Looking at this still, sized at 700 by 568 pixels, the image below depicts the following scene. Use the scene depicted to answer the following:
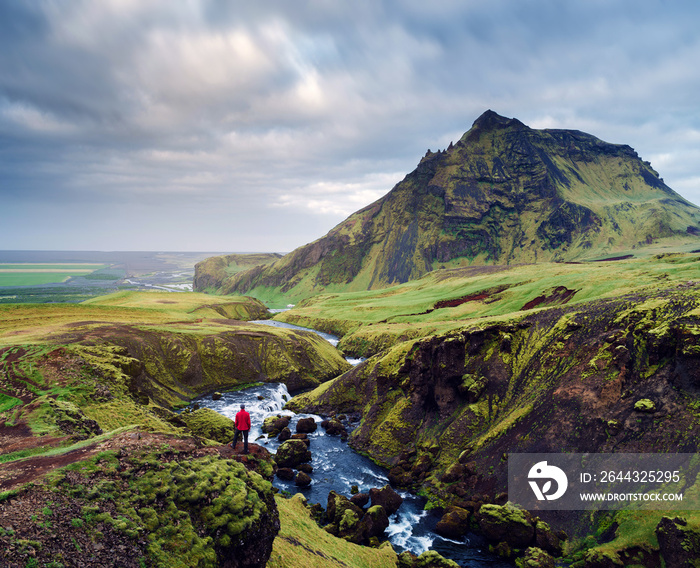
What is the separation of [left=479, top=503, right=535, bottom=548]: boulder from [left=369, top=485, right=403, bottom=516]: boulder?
8058 mm

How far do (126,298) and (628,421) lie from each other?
6903 inches

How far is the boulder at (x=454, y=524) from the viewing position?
32.1 m

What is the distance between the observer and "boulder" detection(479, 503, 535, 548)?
29.6m

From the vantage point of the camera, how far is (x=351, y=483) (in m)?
41.0

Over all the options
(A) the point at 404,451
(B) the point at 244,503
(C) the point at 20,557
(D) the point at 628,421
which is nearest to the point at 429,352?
(A) the point at 404,451

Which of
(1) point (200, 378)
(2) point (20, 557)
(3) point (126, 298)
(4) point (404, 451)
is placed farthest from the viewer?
(3) point (126, 298)

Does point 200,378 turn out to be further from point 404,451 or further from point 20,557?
point 20,557

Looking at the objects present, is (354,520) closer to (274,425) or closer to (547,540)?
(547,540)

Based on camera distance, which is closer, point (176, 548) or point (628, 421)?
point (176, 548)

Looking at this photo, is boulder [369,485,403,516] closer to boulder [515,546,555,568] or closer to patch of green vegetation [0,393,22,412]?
boulder [515,546,555,568]

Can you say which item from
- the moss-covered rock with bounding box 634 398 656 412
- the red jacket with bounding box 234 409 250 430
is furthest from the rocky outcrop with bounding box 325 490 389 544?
the moss-covered rock with bounding box 634 398 656 412

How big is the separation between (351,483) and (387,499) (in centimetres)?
659

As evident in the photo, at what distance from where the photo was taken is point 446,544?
31.2 metres

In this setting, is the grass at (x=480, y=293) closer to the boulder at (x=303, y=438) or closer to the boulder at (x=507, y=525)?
the boulder at (x=507, y=525)
